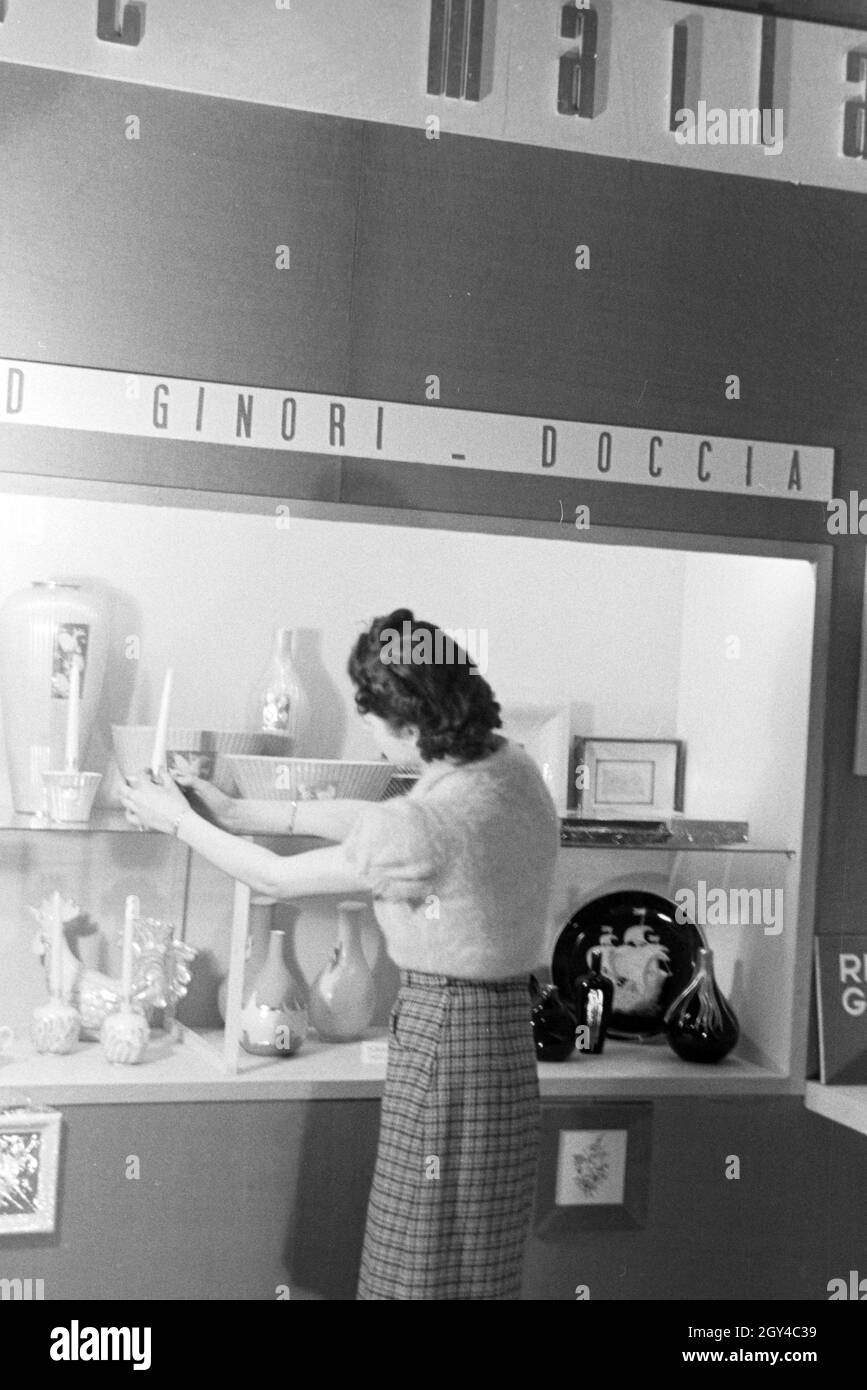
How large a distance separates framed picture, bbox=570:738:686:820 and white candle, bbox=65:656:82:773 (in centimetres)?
75

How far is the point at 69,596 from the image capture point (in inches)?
80.4

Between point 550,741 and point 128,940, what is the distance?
2.28ft

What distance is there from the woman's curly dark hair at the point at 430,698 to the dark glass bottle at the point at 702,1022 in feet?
1.90

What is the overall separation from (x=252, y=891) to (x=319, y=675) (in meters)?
0.33

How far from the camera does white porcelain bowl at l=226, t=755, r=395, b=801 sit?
209 cm

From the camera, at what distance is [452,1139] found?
74.9 inches

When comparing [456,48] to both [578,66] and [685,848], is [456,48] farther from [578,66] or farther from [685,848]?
[685,848]

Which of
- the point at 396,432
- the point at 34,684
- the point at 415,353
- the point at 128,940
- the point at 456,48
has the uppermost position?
the point at 456,48

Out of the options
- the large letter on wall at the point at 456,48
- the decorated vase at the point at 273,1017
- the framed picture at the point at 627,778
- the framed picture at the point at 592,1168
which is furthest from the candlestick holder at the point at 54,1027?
the large letter on wall at the point at 456,48

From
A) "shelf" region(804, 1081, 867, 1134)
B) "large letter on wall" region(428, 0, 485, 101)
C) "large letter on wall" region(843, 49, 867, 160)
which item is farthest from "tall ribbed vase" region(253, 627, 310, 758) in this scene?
"large letter on wall" region(843, 49, 867, 160)

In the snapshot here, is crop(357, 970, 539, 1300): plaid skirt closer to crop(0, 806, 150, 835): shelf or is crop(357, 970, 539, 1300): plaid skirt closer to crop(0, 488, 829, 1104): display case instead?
crop(0, 488, 829, 1104): display case

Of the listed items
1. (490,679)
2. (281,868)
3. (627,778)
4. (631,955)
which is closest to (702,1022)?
(631,955)
